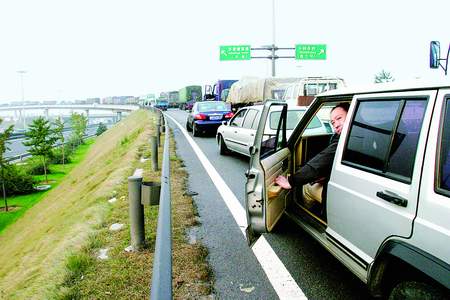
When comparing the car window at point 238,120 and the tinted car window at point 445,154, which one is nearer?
the tinted car window at point 445,154

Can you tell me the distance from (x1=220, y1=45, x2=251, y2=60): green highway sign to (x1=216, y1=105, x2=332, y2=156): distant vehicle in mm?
22593

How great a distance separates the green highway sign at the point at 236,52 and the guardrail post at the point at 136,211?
30103 mm

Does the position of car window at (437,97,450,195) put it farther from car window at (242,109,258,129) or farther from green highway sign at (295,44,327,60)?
green highway sign at (295,44,327,60)

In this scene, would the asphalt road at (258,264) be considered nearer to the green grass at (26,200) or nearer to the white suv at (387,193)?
the white suv at (387,193)

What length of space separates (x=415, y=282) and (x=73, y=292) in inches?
108

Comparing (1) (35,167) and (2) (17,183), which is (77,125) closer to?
(1) (35,167)

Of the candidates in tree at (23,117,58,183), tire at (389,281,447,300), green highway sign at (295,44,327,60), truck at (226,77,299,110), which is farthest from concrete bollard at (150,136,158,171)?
tree at (23,117,58,183)

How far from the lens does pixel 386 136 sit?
106 inches

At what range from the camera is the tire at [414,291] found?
80.0 inches

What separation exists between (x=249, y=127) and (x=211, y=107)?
768cm

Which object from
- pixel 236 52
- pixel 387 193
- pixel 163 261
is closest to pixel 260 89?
pixel 236 52

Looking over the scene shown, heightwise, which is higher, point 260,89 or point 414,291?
point 260,89

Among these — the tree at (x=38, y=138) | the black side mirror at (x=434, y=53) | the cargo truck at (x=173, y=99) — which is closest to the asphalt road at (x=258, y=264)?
the black side mirror at (x=434, y=53)

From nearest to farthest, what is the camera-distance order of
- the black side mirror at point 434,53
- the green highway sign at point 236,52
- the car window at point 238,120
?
the black side mirror at point 434,53 → the car window at point 238,120 → the green highway sign at point 236,52
